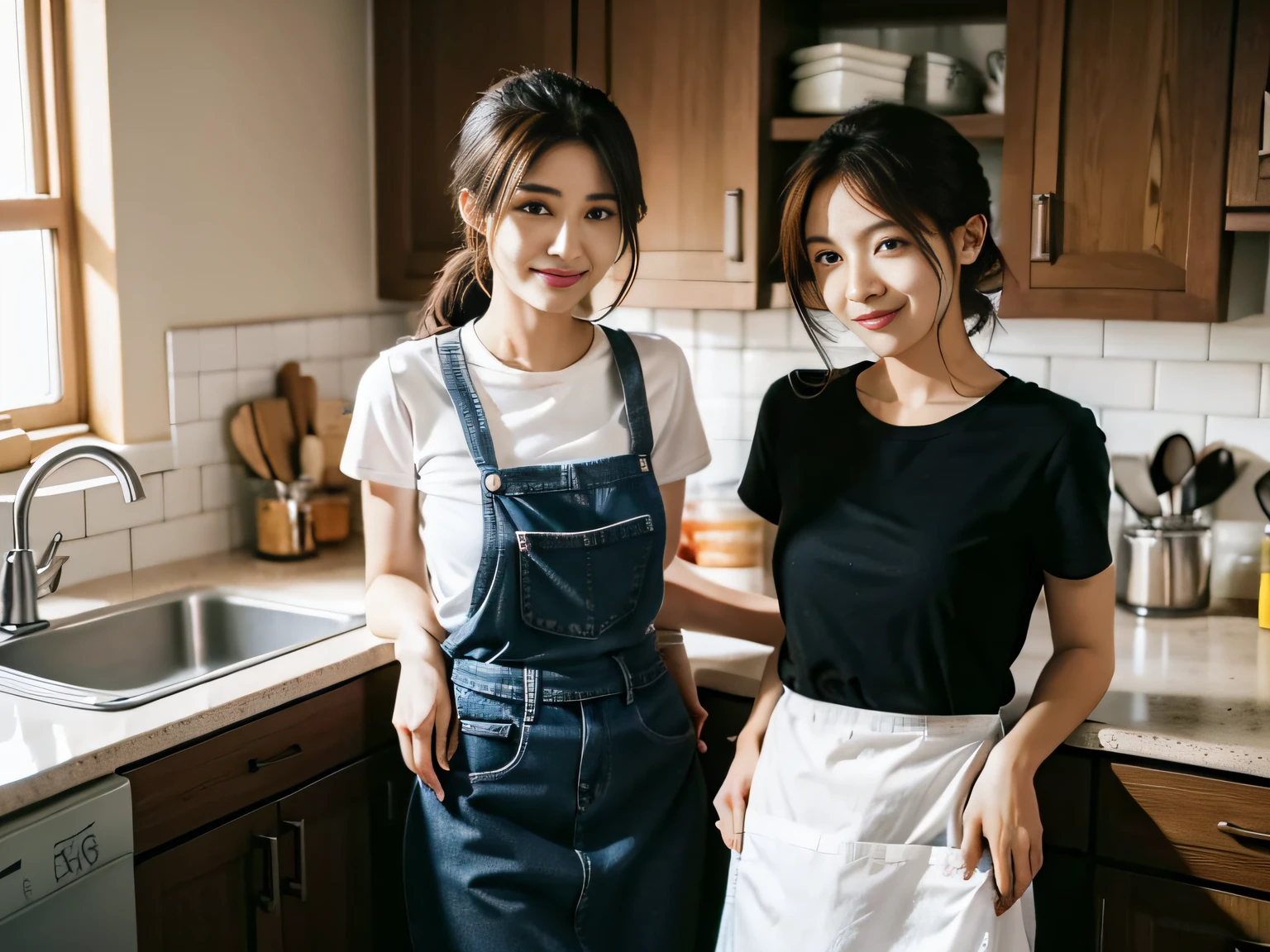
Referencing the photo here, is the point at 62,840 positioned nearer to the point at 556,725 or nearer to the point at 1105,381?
the point at 556,725

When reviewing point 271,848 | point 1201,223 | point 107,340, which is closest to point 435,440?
point 271,848

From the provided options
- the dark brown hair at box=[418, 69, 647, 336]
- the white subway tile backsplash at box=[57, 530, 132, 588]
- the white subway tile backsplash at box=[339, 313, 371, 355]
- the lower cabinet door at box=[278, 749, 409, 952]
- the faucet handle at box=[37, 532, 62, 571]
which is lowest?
the lower cabinet door at box=[278, 749, 409, 952]

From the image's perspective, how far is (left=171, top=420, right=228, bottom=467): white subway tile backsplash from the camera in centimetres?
262

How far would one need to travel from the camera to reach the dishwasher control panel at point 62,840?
5.07 ft

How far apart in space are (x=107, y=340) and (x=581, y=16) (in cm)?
110

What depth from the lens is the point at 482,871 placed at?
171cm

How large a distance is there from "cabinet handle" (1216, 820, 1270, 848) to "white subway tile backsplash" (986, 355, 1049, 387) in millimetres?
1040

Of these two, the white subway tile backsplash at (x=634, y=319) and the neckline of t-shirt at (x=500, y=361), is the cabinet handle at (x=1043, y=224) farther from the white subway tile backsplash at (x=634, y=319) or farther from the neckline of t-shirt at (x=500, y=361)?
the white subway tile backsplash at (x=634, y=319)

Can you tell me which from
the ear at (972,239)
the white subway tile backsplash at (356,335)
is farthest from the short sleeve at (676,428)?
the white subway tile backsplash at (356,335)

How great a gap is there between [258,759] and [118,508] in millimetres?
830

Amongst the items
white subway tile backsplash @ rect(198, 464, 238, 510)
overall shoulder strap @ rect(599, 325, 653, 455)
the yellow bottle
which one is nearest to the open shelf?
overall shoulder strap @ rect(599, 325, 653, 455)

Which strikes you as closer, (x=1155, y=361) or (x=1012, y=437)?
(x=1012, y=437)

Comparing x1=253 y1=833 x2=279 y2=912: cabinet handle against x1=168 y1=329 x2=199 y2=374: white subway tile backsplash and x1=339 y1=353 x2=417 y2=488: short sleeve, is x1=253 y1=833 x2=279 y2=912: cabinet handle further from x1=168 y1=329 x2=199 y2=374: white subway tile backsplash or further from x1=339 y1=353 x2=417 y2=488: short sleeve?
x1=168 y1=329 x2=199 y2=374: white subway tile backsplash

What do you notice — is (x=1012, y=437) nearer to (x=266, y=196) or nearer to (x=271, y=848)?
(x=271, y=848)
